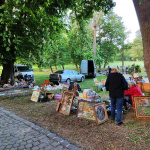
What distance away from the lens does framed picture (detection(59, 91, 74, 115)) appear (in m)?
5.41

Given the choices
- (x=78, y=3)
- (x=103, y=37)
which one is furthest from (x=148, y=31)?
(x=103, y=37)

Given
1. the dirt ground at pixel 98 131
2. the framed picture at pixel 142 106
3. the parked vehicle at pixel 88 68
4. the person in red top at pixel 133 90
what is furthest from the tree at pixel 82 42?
the dirt ground at pixel 98 131

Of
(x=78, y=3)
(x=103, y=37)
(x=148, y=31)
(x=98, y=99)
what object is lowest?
(x=98, y=99)

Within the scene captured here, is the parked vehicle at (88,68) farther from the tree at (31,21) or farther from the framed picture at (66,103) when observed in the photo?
the framed picture at (66,103)

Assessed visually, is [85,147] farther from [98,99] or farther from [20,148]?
[98,99]

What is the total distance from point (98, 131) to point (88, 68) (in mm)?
16340

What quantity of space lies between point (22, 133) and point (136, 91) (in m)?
4.50

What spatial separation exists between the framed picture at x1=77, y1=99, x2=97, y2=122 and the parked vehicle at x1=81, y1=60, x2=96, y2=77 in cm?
1435

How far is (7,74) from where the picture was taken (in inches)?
477

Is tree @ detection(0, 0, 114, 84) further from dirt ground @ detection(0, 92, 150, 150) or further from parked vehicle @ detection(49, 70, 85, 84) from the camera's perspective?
dirt ground @ detection(0, 92, 150, 150)

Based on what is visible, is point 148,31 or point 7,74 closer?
point 148,31

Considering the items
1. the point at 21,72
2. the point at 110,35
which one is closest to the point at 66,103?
the point at 21,72

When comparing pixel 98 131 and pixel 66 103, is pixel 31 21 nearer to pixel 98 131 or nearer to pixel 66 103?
pixel 66 103

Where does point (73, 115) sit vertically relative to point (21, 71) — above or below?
below
